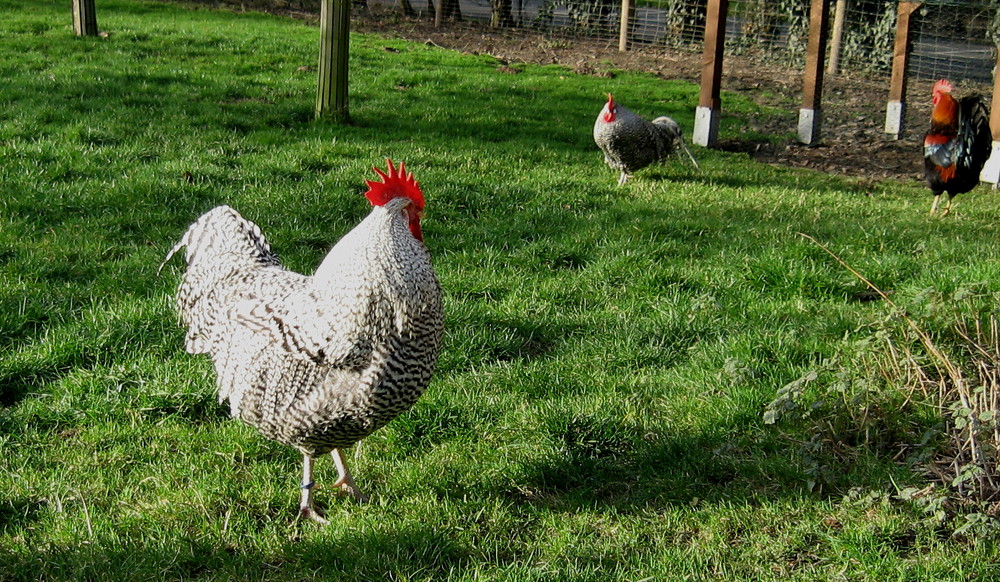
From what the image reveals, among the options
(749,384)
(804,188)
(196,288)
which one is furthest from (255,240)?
(804,188)

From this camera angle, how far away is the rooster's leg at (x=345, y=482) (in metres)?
3.84

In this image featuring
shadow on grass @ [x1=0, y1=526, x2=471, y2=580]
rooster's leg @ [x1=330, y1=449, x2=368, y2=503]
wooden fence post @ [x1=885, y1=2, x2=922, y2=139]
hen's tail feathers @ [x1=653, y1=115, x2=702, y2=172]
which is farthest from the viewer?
wooden fence post @ [x1=885, y1=2, x2=922, y2=139]

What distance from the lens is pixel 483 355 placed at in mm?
4938

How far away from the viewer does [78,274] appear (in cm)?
566

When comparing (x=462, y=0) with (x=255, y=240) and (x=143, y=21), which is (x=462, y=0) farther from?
(x=255, y=240)

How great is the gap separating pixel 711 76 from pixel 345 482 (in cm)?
811

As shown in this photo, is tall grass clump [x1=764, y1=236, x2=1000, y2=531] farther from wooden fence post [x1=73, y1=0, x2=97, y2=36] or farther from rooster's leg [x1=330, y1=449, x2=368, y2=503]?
wooden fence post [x1=73, y1=0, x2=97, y2=36]

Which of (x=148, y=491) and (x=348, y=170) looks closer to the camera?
(x=148, y=491)

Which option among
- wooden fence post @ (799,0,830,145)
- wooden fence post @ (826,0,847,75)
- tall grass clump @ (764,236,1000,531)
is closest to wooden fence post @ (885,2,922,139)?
wooden fence post @ (799,0,830,145)

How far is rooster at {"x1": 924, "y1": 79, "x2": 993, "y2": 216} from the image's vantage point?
8164 millimetres

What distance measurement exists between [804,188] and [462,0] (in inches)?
487

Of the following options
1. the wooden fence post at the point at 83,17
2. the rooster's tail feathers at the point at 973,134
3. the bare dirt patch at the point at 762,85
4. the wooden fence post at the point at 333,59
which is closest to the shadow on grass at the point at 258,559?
the wooden fence post at the point at 333,59

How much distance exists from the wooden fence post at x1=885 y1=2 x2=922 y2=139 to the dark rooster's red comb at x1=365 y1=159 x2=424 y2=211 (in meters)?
10.1

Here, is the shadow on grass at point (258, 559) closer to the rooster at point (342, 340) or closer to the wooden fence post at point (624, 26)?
the rooster at point (342, 340)
